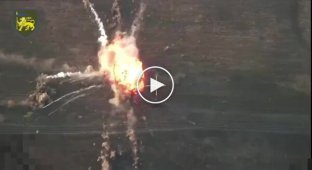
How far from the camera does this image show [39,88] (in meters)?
2.76

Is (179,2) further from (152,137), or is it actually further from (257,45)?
(152,137)

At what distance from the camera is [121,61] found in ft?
9.05

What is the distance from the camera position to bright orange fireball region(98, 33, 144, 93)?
2746mm

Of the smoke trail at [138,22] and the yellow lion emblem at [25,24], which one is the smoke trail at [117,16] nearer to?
the smoke trail at [138,22]

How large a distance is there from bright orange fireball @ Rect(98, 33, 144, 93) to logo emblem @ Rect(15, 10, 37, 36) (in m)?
0.48

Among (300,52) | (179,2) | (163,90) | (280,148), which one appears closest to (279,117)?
(280,148)

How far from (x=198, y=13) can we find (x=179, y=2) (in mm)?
143

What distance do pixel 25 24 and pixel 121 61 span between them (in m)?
0.67

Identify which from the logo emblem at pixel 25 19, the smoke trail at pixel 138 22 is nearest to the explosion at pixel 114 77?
the smoke trail at pixel 138 22

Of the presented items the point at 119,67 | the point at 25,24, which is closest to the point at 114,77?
the point at 119,67

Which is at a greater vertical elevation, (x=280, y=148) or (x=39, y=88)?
(x=39, y=88)

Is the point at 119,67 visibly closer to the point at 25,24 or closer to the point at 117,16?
the point at 117,16

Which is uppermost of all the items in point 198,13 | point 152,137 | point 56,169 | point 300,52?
point 198,13

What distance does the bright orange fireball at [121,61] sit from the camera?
108 inches
